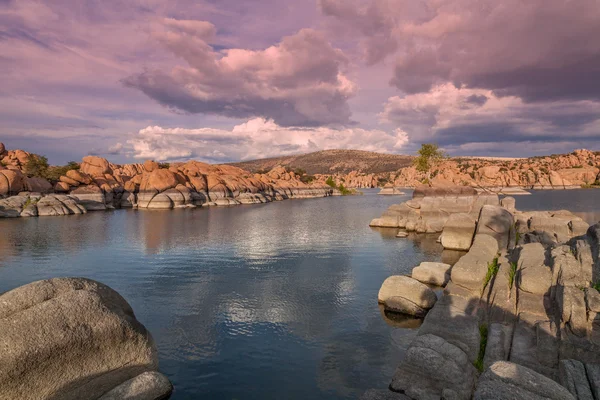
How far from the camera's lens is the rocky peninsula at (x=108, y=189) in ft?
245

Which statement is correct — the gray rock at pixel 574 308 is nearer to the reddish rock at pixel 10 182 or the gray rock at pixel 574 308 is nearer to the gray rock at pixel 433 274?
the gray rock at pixel 433 274

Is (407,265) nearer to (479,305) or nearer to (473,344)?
(479,305)

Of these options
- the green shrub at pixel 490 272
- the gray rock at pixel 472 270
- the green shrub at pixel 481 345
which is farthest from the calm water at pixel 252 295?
the green shrub at pixel 490 272

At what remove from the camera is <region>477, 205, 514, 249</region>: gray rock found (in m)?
31.7

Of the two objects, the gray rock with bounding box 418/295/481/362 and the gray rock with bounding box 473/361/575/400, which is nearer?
the gray rock with bounding box 473/361/575/400

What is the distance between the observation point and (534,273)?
50.8 ft

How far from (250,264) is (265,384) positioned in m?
18.1

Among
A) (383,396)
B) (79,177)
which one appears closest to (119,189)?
(79,177)

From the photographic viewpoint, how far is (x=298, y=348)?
50.6 ft

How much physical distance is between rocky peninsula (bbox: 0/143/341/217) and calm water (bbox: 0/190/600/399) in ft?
93.7

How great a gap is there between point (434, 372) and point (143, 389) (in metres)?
8.71

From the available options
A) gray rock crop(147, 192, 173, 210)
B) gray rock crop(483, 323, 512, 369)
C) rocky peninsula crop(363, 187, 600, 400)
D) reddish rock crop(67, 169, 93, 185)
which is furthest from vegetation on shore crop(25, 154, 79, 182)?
gray rock crop(483, 323, 512, 369)

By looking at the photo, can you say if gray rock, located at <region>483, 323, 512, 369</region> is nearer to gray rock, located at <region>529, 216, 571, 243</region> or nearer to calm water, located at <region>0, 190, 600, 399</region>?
calm water, located at <region>0, 190, 600, 399</region>

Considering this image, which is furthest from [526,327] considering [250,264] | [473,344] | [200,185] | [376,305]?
[200,185]
